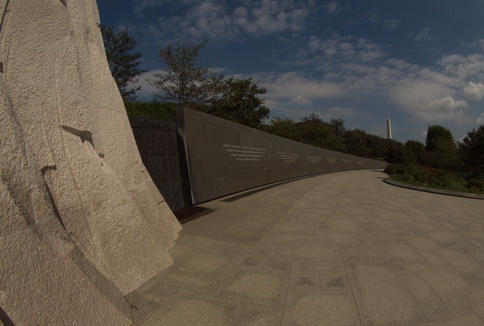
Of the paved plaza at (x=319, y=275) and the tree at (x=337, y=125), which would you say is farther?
the tree at (x=337, y=125)

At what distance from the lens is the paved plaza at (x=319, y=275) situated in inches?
93.7

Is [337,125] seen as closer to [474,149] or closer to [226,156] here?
[474,149]

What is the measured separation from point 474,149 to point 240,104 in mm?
15500

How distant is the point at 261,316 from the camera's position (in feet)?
7.69

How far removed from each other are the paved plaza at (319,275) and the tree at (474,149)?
46.3ft

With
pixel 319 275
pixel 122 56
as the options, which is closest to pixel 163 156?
pixel 319 275

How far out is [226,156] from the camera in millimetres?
9234

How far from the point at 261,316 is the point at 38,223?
1924 millimetres

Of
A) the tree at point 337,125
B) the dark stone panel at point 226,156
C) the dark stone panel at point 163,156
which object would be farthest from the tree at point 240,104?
the tree at point 337,125

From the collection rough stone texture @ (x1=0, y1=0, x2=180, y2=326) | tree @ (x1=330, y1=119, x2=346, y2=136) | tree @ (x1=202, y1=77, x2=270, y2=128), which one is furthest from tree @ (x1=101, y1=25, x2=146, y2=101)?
tree @ (x1=330, y1=119, x2=346, y2=136)

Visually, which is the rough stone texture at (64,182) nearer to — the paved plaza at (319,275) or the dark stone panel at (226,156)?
the paved plaza at (319,275)

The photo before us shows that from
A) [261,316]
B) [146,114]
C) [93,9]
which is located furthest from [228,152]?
[261,316]

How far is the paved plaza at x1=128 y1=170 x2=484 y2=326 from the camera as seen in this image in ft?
7.80

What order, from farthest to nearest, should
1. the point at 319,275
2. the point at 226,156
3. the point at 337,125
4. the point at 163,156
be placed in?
1. the point at 337,125
2. the point at 226,156
3. the point at 163,156
4. the point at 319,275
